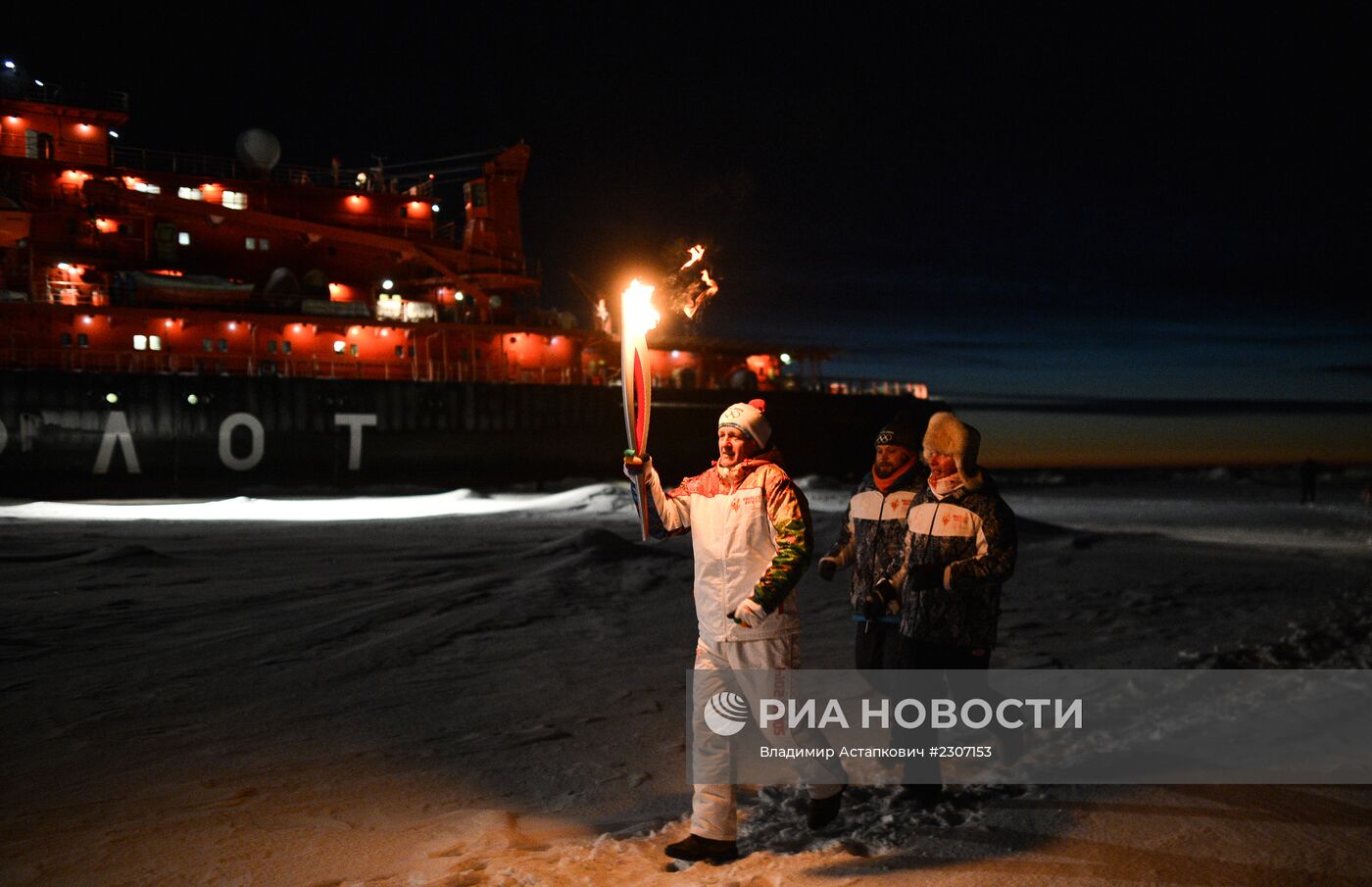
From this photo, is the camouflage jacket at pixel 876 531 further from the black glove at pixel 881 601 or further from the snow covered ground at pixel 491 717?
the snow covered ground at pixel 491 717

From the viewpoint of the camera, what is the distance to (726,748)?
366cm

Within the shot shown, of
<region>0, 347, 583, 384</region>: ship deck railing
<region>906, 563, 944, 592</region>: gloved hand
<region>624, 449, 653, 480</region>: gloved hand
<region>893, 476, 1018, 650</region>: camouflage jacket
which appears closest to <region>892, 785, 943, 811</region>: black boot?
<region>893, 476, 1018, 650</region>: camouflage jacket

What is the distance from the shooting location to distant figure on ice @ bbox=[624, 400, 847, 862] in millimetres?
3629

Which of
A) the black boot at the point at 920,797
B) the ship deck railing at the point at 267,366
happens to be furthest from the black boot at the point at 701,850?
the ship deck railing at the point at 267,366

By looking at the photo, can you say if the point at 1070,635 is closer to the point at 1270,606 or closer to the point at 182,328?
the point at 1270,606

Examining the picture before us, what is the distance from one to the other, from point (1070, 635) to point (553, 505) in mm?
13403

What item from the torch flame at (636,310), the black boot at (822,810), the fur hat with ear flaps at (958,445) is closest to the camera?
the black boot at (822,810)

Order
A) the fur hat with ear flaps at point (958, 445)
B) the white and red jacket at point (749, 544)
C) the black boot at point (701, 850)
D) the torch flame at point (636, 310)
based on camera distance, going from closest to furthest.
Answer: the black boot at point (701, 850)
the white and red jacket at point (749, 544)
the fur hat with ear flaps at point (958, 445)
the torch flame at point (636, 310)

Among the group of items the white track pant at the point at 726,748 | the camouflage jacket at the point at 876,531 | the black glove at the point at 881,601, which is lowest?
the white track pant at the point at 726,748

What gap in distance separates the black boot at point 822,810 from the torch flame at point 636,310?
2132mm

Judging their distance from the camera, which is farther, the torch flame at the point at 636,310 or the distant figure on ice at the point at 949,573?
the torch flame at the point at 636,310

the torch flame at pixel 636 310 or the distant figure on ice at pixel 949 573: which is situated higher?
the torch flame at pixel 636 310

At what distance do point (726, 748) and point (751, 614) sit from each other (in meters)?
0.53

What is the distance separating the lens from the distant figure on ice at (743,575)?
3.63 m
